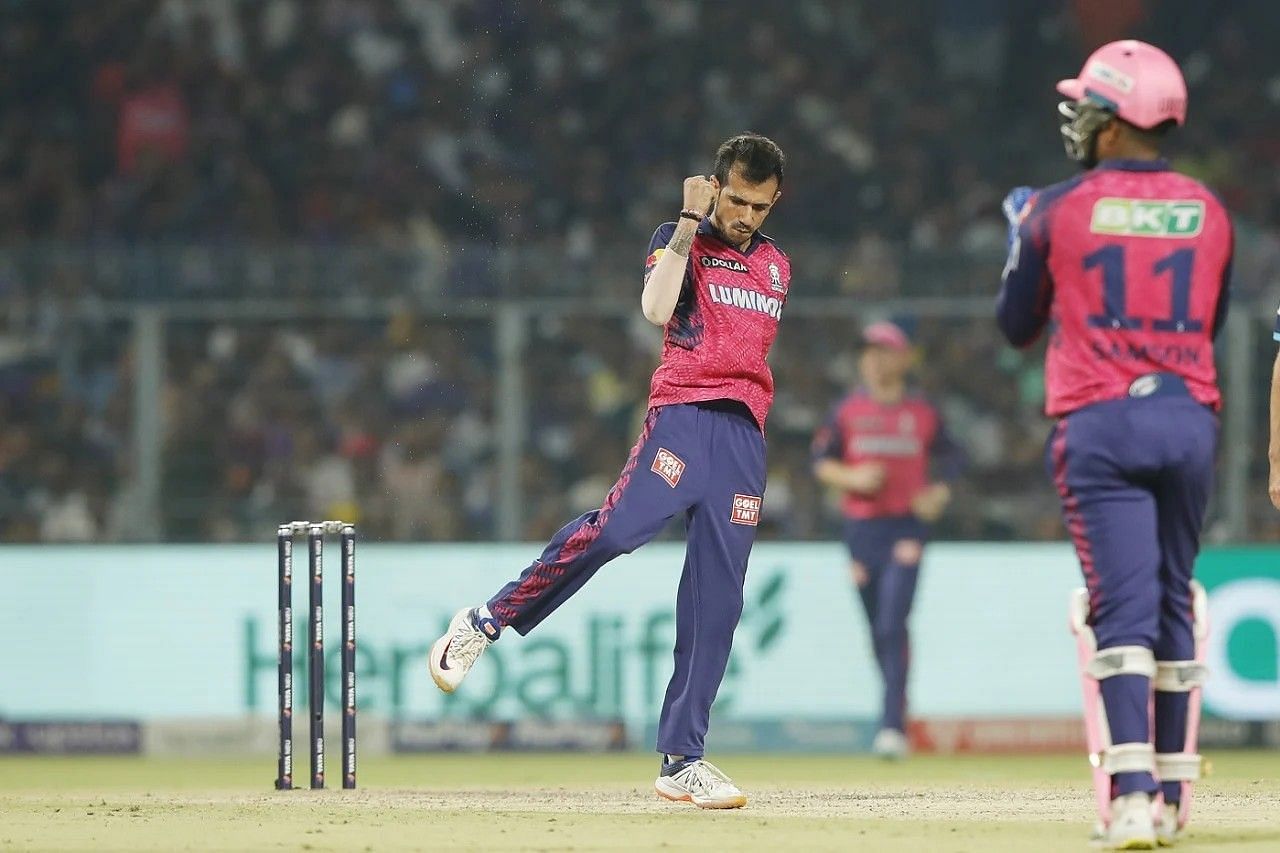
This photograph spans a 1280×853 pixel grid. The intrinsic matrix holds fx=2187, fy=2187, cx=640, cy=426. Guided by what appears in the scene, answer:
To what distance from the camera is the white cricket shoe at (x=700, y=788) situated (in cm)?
762

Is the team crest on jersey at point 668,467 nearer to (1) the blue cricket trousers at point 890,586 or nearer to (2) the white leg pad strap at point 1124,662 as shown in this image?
(2) the white leg pad strap at point 1124,662

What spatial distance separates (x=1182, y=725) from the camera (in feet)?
20.7

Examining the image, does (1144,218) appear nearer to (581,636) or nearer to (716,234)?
(716,234)

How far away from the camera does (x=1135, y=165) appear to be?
620 cm

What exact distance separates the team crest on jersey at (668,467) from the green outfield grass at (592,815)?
1.16 m

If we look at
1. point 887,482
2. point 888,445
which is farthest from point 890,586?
point 888,445

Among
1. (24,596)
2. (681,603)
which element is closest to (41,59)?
(24,596)

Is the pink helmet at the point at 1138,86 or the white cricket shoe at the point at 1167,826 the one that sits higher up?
the pink helmet at the point at 1138,86

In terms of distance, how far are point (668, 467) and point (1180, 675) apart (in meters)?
2.11

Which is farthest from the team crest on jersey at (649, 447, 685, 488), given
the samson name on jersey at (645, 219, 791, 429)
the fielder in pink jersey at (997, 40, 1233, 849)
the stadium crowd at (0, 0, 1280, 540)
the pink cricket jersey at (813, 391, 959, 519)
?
the stadium crowd at (0, 0, 1280, 540)

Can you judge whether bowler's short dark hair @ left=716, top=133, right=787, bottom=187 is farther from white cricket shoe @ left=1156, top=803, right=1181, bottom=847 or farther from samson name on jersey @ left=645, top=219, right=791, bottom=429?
white cricket shoe @ left=1156, top=803, right=1181, bottom=847

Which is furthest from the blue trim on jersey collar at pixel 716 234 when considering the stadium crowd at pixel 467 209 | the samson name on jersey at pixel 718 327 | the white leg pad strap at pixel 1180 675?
the stadium crowd at pixel 467 209

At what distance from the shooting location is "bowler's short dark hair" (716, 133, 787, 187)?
7734 mm

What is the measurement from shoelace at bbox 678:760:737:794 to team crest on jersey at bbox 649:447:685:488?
1.01 m
